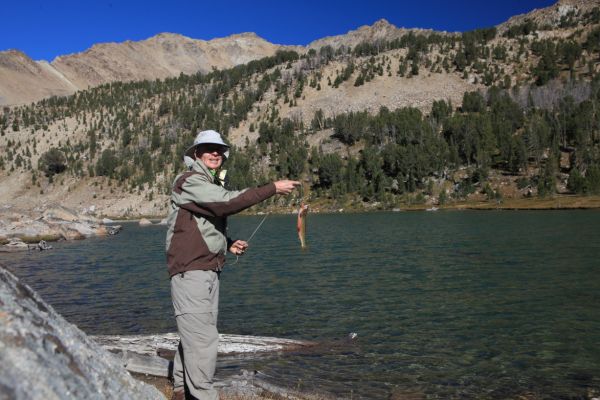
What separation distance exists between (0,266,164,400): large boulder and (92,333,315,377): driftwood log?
21.5 ft

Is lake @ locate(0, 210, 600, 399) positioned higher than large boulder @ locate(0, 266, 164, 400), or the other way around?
large boulder @ locate(0, 266, 164, 400)

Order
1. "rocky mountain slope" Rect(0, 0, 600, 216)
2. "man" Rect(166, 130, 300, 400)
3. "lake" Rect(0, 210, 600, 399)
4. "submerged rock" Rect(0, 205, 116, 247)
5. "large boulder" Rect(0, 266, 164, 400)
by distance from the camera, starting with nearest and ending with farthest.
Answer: "large boulder" Rect(0, 266, 164, 400)
"man" Rect(166, 130, 300, 400)
"lake" Rect(0, 210, 600, 399)
"submerged rock" Rect(0, 205, 116, 247)
"rocky mountain slope" Rect(0, 0, 600, 216)

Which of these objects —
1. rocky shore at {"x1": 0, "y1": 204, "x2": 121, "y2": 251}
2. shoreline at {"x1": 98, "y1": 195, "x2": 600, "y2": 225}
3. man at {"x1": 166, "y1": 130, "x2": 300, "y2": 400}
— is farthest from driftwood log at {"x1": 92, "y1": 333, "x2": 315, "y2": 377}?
shoreline at {"x1": 98, "y1": 195, "x2": 600, "y2": 225}

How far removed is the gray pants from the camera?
22.6 ft

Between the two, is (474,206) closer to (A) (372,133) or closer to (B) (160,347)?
(A) (372,133)

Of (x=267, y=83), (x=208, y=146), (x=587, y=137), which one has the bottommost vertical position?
(x=208, y=146)

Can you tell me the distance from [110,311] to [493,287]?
17655 millimetres

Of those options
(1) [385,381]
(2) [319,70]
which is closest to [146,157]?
(2) [319,70]

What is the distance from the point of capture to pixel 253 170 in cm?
14412

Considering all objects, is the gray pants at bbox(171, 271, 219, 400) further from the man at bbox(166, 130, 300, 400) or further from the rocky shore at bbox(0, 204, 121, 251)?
the rocky shore at bbox(0, 204, 121, 251)

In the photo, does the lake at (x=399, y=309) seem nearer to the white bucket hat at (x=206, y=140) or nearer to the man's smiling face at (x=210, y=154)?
the man's smiling face at (x=210, y=154)

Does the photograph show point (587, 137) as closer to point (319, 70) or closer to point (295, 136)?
point (295, 136)

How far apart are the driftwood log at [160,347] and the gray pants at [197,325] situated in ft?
13.8

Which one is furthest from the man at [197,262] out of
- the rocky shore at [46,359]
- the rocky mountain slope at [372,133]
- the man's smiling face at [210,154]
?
the rocky mountain slope at [372,133]
